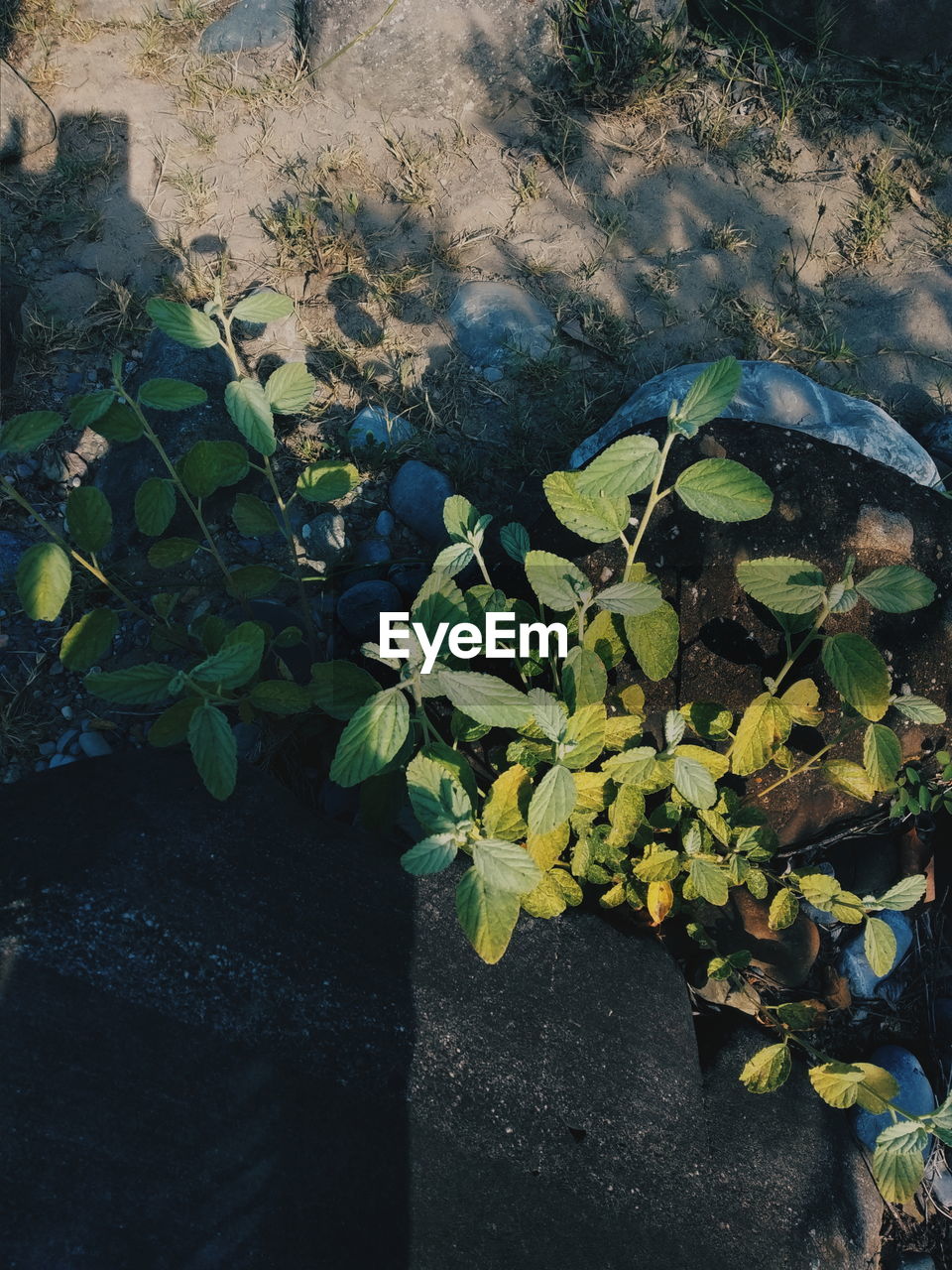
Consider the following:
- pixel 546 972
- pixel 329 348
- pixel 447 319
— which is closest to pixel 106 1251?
pixel 546 972

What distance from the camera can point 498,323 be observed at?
3.23m

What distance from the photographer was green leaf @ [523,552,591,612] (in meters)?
1.83

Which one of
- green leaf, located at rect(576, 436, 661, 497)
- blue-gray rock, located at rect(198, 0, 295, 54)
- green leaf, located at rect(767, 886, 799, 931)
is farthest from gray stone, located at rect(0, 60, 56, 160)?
green leaf, located at rect(767, 886, 799, 931)

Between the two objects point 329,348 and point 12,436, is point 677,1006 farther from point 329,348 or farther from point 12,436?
point 329,348

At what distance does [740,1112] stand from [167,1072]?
47.9 inches

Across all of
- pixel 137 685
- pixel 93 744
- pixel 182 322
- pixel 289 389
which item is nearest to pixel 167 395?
pixel 182 322

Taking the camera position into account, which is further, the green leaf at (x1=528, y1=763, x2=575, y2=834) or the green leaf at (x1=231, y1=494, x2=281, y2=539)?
the green leaf at (x1=231, y1=494, x2=281, y2=539)

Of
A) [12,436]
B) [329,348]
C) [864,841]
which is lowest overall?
[864,841]

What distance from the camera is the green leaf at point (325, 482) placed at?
6.94 ft

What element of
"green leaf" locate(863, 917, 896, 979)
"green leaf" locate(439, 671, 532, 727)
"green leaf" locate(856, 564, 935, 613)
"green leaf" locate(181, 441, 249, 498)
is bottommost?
"green leaf" locate(863, 917, 896, 979)

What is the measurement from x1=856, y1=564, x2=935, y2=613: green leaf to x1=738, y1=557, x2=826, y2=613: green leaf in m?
0.09

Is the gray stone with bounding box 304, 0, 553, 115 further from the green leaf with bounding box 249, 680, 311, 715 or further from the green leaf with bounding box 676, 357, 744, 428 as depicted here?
the green leaf with bounding box 249, 680, 311, 715

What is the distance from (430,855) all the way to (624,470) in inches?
30.2

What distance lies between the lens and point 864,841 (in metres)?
2.53
